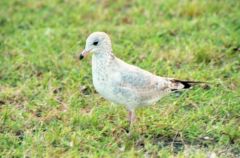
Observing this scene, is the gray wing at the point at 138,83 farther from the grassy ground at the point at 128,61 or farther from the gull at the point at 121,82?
the grassy ground at the point at 128,61

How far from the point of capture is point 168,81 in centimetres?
575

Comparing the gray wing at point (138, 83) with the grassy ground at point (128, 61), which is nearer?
the gray wing at point (138, 83)

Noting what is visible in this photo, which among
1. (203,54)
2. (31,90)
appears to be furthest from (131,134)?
(203,54)

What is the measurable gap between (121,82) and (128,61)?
1781mm

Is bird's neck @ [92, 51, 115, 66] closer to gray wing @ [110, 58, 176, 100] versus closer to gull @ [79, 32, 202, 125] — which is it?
gull @ [79, 32, 202, 125]

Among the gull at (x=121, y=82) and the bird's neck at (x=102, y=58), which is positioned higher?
the bird's neck at (x=102, y=58)

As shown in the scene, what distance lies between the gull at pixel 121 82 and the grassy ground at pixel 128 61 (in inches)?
12.5

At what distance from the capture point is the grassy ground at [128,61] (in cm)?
557

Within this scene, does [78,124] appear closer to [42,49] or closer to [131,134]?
[131,134]

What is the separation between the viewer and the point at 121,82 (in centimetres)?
545

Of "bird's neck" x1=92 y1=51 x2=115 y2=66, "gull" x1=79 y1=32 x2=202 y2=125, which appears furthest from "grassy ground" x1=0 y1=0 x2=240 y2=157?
"bird's neck" x1=92 y1=51 x2=115 y2=66

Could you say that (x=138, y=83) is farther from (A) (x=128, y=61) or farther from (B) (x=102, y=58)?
(A) (x=128, y=61)

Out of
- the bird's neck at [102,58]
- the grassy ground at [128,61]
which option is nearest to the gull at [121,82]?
the bird's neck at [102,58]

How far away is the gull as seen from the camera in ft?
17.9
